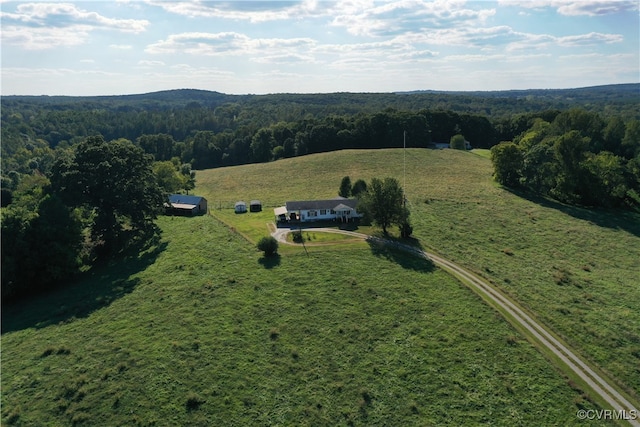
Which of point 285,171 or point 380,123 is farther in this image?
point 380,123

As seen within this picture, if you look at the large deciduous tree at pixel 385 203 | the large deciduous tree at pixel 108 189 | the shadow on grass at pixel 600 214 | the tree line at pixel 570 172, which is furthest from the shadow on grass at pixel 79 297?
the tree line at pixel 570 172

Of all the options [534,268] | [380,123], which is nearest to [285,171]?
[380,123]

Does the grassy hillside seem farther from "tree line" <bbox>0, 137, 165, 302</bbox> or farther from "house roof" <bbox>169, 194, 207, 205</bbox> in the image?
"tree line" <bbox>0, 137, 165, 302</bbox>

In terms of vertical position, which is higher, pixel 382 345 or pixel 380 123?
pixel 380 123

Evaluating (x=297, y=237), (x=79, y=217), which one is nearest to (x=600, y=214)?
(x=297, y=237)

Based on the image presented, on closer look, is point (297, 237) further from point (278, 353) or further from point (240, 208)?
point (278, 353)

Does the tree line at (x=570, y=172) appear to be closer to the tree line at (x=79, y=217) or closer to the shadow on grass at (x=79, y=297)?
the tree line at (x=79, y=217)

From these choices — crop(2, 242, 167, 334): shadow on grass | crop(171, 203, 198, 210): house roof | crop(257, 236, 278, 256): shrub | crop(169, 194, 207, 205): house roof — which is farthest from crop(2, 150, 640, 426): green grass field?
→ crop(169, 194, 207, 205): house roof

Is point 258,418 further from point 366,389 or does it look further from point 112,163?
point 112,163
